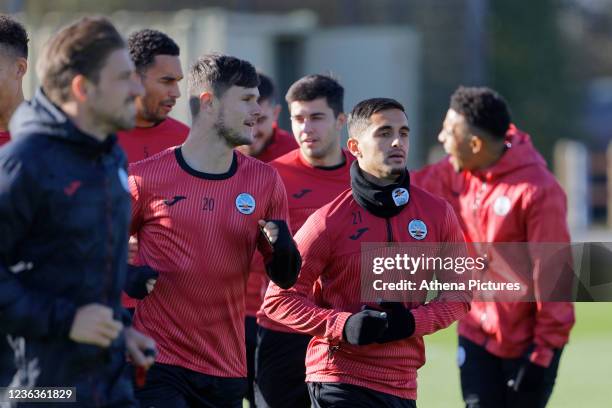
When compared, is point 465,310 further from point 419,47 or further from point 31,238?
point 419,47

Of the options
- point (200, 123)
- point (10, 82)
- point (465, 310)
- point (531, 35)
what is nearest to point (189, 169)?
point (200, 123)

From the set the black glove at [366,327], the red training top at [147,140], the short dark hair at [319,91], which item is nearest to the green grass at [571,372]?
the short dark hair at [319,91]

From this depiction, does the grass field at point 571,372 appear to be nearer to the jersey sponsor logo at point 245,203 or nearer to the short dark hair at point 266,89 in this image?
the short dark hair at point 266,89

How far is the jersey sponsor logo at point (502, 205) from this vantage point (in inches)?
320

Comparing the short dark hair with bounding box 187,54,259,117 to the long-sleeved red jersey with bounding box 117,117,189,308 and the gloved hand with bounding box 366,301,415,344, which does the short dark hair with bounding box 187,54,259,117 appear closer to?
the long-sleeved red jersey with bounding box 117,117,189,308

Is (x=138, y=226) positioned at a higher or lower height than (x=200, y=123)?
lower

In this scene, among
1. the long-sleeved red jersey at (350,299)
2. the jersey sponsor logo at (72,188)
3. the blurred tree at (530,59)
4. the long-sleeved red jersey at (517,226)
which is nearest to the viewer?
the jersey sponsor logo at (72,188)

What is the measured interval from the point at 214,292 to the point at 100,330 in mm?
1608

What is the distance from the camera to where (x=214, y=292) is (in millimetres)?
6211

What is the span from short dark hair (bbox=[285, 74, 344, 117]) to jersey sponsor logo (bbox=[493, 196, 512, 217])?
3.77 feet

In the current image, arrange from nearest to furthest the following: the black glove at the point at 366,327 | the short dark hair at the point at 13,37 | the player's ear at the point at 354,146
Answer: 1. the black glove at the point at 366,327
2. the short dark hair at the point at 13,37
3. the player's ear at the point at 354,146

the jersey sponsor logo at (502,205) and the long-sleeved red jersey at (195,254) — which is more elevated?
the jersey sponsor logo at (502,205)

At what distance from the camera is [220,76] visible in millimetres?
6520

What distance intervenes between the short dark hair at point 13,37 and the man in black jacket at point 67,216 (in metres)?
1.86
